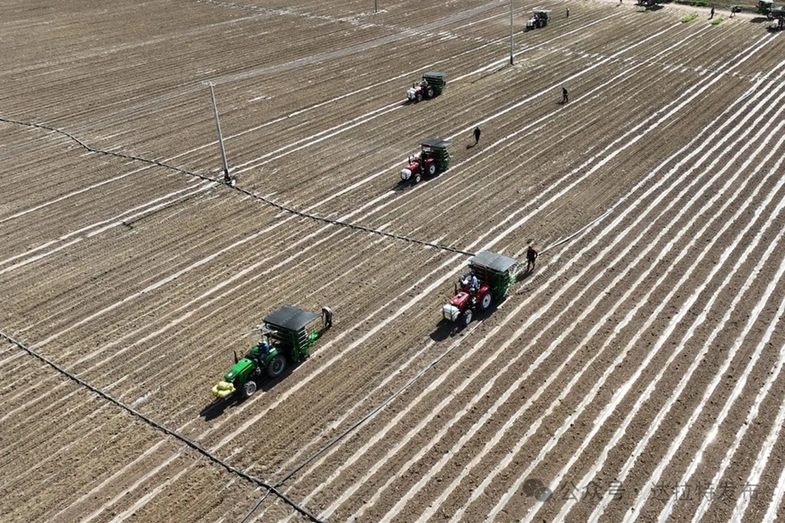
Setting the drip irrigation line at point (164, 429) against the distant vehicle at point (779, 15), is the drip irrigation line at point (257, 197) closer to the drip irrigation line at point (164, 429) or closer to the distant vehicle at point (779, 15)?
the drip irrigation line at point (164, 429)

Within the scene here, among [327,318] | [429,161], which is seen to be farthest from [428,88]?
[327,318]

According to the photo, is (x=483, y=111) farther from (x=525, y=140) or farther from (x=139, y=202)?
(x=139, y=202)

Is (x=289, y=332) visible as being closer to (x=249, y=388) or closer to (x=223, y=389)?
(x=249, y=388)

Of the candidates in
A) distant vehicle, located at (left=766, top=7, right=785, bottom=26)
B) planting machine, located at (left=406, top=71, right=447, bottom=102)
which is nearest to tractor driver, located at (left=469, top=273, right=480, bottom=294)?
planting machine, located at (left=406, top=71, right=447, bottom=102)

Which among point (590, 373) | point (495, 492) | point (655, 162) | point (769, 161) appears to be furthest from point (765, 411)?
point (769, 161)

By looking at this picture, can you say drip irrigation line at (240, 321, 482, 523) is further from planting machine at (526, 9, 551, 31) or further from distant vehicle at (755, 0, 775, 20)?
distant vehicle at (755, 0, 775, 20)

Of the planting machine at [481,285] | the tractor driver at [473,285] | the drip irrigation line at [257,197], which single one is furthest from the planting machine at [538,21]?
the tractor driver at [473,285]
